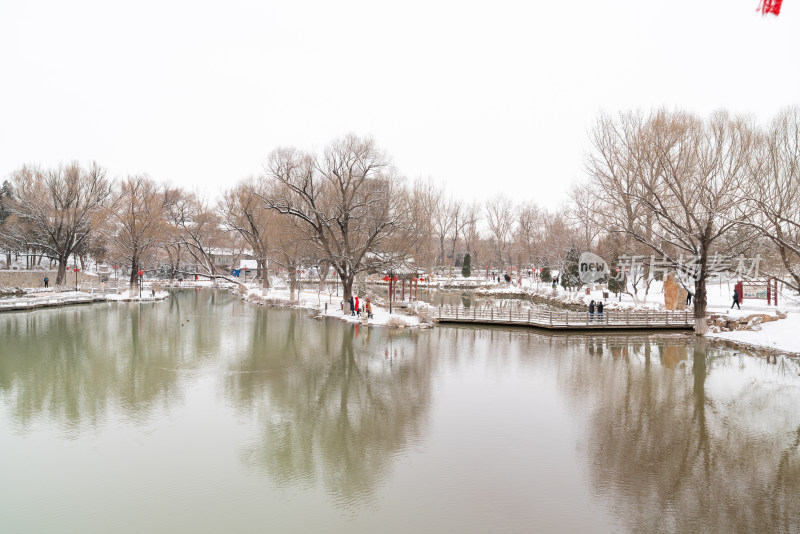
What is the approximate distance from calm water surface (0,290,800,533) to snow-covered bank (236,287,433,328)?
26.3 ft

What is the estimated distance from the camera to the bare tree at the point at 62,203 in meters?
47.4

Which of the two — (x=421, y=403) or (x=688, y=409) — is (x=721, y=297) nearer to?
(x=688, y=409)

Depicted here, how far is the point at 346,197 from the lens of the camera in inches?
1335

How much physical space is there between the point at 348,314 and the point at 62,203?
33464 millimetres

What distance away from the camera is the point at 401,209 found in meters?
37.2

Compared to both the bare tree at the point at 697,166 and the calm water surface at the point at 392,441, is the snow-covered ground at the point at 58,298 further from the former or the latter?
the bare tree at the point at 697,166

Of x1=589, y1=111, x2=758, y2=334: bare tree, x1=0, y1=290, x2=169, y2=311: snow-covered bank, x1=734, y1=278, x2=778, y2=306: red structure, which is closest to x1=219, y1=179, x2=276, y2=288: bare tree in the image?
x1=0, y1=290, x2=169, y2=311: snow-covered bank

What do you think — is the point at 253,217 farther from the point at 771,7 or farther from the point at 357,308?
the point at 771,7

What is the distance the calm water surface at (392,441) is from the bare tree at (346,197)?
1286cm

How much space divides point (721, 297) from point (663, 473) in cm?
3425

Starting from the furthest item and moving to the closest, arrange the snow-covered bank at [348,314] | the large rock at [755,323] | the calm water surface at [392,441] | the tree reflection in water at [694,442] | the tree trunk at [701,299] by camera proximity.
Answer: the snow-covered bank at [348,314], the tree trunk at [701,299], the large rock at [755,323], the tree reflection in water at [694,442], the calm water surface at [392,441]

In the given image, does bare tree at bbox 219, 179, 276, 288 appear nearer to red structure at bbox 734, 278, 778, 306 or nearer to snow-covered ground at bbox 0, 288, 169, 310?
snow-covered ground at bbox 0, 288, 169, 310

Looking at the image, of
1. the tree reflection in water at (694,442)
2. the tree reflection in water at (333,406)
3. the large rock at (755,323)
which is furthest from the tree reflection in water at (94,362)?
the large rock at (755,323)

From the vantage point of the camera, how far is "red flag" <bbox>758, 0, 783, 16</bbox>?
5184 millimetres
